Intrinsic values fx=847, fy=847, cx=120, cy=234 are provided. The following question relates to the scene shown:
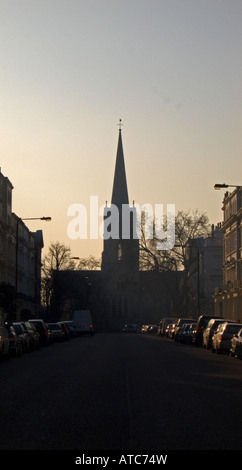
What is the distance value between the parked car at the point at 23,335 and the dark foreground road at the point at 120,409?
44.7 feet

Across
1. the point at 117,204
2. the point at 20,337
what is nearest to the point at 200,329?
the point at 20,337

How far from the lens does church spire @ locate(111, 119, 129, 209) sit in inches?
6289

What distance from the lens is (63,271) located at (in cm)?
11738

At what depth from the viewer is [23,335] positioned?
41.5 m

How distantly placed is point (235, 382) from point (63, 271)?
313ft

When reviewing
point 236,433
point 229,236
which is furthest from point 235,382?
point 229,236

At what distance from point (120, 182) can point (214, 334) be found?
11747cm

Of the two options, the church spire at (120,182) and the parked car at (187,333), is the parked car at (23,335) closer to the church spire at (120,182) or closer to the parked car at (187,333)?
the parked car at (187,333)

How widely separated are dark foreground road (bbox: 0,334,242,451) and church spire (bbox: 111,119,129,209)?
439ft

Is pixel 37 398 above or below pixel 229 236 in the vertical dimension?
below

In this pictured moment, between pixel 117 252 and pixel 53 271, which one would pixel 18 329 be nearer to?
pixel 53 271

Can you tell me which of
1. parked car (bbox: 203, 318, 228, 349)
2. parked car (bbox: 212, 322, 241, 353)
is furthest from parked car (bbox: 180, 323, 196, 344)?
parked car (bbox: 212, 322, 241, 353)
